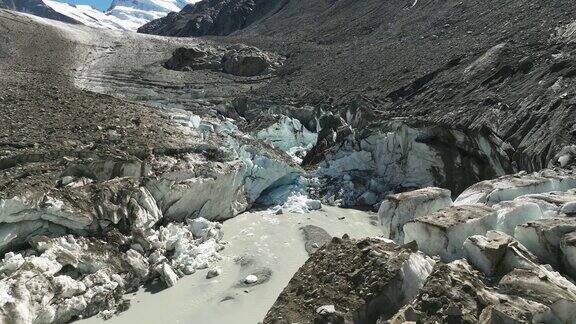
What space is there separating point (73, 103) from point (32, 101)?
1340 mm

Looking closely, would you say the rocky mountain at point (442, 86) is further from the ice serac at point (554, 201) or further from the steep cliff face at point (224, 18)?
the steep cliff face at point (224, 18)

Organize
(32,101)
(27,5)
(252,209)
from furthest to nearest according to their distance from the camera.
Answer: (27,5) < (32,101) < (252,209)

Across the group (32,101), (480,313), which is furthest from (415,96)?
(480,313)

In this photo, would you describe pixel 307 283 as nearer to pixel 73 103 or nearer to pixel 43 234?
pixel 43 234

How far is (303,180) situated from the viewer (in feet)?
54.2

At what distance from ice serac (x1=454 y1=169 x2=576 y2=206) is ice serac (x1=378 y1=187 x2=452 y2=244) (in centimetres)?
31

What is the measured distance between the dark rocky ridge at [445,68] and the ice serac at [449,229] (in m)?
5.76

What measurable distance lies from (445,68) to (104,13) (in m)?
164

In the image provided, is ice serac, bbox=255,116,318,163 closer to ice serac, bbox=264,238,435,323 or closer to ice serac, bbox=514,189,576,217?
ice serac, bbox=514,189,576,217

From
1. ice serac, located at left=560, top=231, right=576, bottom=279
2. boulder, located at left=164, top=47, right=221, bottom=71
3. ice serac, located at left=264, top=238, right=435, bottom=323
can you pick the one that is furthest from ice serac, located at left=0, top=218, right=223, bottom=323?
boulder, located at left=164, top=47, right=221, bottom=71

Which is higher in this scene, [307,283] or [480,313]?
[480,313]

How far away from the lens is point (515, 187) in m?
7.31

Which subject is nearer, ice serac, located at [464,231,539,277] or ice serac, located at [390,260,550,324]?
ice serac, located at [390,260,550,324]

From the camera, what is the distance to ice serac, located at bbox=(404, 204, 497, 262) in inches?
237
